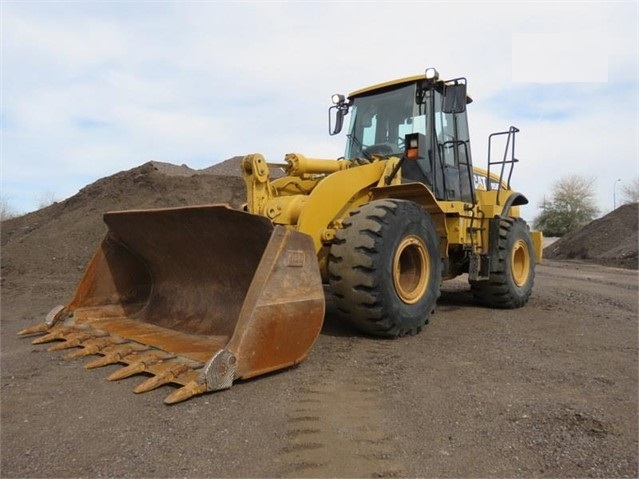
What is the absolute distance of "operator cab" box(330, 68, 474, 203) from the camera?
5.99 meters

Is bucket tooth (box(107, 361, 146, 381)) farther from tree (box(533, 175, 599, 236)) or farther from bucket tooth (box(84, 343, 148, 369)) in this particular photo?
tree (box(533, 175, 599, 236))

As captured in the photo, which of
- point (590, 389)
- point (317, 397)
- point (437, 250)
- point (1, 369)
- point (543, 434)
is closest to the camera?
point (543, 434)

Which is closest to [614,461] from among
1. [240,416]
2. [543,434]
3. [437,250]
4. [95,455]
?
[543,434]

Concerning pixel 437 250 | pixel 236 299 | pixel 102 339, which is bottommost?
pixel 102 339

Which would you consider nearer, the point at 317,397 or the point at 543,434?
→ the point at 543,434

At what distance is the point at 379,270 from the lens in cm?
450

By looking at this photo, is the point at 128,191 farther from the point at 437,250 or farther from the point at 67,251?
the point at 437,250

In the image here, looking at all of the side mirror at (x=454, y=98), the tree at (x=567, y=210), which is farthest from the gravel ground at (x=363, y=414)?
the tree at (x=567, y=210)

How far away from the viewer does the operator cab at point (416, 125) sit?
599 cm

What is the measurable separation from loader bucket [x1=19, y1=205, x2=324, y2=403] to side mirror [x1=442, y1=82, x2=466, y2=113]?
270 centimetres

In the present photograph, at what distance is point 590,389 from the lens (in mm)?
3596

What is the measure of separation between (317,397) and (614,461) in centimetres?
165

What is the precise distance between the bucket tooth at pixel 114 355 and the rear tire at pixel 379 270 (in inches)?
67.5

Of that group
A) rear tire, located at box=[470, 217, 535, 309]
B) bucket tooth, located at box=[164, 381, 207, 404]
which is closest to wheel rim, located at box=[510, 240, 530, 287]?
rear tire, located at box=[470, 217, 535, 309]
